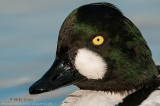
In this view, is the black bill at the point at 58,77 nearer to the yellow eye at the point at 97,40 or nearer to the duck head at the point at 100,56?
the duck head at the point at 100,56

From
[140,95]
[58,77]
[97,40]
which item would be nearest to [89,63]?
[97,40]

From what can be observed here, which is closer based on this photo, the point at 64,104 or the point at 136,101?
the point at 136,101

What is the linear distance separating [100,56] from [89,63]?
5.5 inches

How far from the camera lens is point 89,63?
15.3 ft

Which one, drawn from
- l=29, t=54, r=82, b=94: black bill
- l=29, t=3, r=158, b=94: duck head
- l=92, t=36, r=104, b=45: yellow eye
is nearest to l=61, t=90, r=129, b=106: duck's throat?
l=29, t=3, r=158, b=94: duck head

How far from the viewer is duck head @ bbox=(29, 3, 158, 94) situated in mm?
4633

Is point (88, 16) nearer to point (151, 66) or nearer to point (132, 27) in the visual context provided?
point (132, 27)

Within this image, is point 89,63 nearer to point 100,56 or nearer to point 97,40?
point 100,56

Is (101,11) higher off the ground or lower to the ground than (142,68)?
higher

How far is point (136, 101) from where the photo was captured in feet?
14.7

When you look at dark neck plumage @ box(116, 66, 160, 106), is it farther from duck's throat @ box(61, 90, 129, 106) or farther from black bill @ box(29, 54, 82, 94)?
black bill @ box(29, 54, 82, 94)

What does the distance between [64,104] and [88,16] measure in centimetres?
106

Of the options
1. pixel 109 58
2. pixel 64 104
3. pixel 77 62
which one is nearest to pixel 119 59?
pixel 109 58

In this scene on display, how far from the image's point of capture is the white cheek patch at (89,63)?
4.64m
